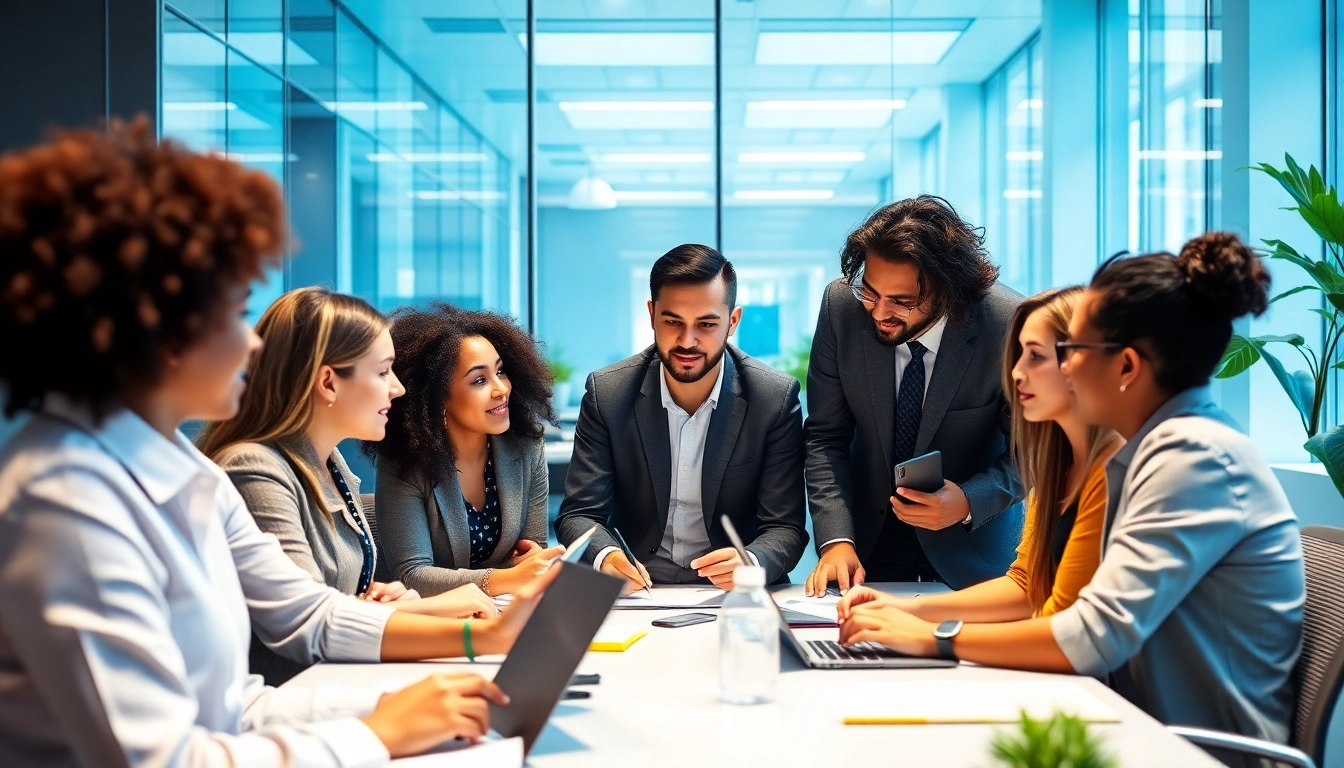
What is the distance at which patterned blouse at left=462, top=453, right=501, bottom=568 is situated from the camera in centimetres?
269

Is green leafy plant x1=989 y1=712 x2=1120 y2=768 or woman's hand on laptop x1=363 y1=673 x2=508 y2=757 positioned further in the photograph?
woman's hand on laptop x1=363 y1=673 x2=508 y2=757

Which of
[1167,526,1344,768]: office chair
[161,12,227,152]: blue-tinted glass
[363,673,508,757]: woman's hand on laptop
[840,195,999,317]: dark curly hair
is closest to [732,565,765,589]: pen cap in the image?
[363,673,508,757]: woman's hand on laptop

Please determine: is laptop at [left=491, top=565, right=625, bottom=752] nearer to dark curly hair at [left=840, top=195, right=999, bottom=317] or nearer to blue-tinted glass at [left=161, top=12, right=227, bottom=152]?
dark curly hair at [left=840, top=195, right=999, bottom=317]

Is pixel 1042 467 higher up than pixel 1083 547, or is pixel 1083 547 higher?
pixel 1042 467

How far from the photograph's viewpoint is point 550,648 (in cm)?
129

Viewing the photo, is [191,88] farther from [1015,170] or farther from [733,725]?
[733,725]

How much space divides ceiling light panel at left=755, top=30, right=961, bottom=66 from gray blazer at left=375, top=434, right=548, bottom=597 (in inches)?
138

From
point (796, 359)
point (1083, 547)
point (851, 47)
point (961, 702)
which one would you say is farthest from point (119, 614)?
point (851, 47)

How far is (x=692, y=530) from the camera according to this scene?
2836mm

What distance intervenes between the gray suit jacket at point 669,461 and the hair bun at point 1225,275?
1.36 metres

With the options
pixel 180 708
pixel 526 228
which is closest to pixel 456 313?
pixel 180 708

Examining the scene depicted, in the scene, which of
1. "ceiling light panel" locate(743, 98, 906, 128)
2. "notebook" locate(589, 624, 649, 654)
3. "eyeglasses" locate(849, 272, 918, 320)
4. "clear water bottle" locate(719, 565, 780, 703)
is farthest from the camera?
"ceiling light panel" locate(743, 98, 906, 128)

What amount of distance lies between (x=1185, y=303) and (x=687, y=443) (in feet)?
5.04

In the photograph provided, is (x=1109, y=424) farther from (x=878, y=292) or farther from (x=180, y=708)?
(x=180, y=708)
